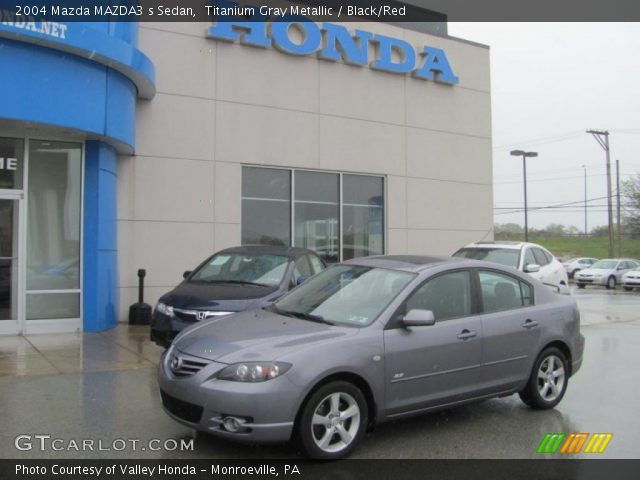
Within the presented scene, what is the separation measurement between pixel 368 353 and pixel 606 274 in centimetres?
2772

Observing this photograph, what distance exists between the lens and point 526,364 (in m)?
5.66

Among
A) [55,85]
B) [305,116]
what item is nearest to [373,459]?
[55,85]

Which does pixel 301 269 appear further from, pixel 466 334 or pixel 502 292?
pixel 466 334

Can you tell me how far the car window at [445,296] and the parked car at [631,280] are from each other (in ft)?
82.2

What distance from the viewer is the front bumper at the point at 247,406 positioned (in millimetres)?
4078

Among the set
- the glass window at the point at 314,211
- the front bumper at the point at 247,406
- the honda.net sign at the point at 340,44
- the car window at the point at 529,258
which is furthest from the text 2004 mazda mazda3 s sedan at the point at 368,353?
the honda.net sign at the point at 340,44

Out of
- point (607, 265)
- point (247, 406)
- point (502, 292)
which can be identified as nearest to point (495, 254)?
point (502, 292)

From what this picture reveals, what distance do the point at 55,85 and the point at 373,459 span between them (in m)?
7.46

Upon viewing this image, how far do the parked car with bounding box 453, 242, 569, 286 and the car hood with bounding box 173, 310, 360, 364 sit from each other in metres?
8.59

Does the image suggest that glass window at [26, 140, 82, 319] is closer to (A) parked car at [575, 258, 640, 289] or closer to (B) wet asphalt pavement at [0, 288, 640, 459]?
(B) wet asphalt pavement at [0, 288, 640, 459]

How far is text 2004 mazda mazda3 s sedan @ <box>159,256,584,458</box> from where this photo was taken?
417 cm

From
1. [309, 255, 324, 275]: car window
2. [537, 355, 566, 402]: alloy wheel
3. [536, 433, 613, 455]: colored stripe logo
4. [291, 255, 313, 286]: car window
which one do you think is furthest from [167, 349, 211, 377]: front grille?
[309, 255, 324, 275]: car window

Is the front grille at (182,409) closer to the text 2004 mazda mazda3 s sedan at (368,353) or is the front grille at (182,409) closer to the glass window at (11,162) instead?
the text 2004 mazda mazda3 s sedan at (368,353)

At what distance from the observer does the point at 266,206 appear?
13.1m
